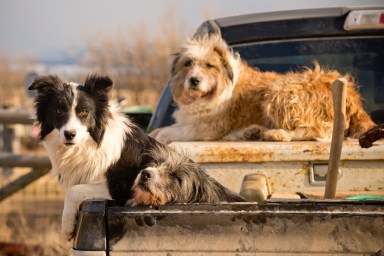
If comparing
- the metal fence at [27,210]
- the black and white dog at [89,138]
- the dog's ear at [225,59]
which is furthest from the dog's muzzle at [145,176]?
the metal fence at [27,210]

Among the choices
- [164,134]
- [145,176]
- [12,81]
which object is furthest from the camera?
[12,81]

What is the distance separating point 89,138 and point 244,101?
2.33 meters

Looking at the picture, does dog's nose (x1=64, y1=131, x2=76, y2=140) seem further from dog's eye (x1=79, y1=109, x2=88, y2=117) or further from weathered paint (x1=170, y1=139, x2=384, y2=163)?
weathered paint (x1=170, y1=139, x2=384, y2=163)

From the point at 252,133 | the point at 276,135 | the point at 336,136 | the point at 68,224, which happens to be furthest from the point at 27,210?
the point at 336,136

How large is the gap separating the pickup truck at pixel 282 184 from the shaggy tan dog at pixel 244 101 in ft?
0.51

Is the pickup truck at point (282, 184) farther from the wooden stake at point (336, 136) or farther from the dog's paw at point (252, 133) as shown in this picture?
the dog's paw at point (252, 133)

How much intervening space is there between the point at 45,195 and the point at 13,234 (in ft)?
7.12

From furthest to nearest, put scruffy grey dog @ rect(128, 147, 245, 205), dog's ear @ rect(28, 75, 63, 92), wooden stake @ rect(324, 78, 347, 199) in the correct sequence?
1. dog's ear @ rect(28, 75, 63, 92)
2. wooden stake @ rect(324, 78, 347, 199)
3. scruffy grey dog @ rect(128, 147, 245, 205)

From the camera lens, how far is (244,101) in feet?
23.8

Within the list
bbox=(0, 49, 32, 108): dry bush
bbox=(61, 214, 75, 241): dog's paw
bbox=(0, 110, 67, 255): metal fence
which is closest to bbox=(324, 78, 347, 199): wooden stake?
bbox=(61, 214, 75, 241): dog's paw

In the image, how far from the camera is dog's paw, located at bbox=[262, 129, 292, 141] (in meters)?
6.39

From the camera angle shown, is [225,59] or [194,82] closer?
[225,59]

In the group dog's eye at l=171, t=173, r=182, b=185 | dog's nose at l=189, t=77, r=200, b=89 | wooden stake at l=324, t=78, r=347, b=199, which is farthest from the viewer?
dog's nose at l=189, t=77, r=200, b=89

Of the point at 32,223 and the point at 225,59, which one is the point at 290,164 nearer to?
the point at 225,59
